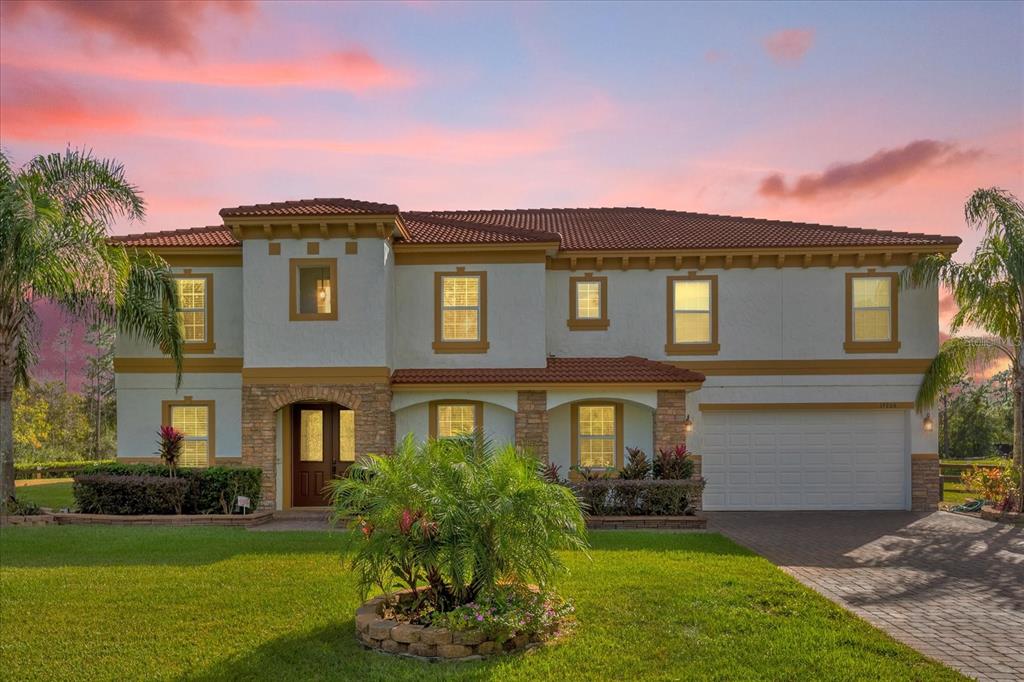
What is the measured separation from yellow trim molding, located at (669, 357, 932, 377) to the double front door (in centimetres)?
838

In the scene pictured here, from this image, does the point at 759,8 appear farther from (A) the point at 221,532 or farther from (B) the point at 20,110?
(B) the point at 20,110

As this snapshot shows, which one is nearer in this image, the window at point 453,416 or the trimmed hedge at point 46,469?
the window at point 453,416

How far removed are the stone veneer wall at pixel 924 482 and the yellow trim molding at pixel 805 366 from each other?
7.21 feet

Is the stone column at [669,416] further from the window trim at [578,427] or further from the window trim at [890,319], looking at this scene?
the window trim at [890,319]

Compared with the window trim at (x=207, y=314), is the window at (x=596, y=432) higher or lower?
lower

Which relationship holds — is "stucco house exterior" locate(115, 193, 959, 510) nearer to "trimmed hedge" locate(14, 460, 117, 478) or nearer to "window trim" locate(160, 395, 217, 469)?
"window trim" locate(160, 395, 217, 469)

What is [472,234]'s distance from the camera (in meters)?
18.8

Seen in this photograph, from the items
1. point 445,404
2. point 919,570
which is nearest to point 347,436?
point 445,404

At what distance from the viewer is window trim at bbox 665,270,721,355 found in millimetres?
19281

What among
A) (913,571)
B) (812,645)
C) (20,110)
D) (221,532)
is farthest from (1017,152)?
(20,110)

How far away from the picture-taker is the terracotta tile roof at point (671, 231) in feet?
62.6

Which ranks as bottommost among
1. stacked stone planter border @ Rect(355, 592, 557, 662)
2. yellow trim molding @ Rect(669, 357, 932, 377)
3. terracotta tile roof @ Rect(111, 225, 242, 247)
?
stacked stone planter border @ Rect(355, 592, 557, 662)

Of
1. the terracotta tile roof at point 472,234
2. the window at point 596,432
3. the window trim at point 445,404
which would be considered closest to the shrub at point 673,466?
the window at point 596,432

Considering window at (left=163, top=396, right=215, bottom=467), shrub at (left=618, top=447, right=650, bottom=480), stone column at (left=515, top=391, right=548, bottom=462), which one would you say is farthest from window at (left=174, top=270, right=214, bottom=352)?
shrub at (left=618, top=447, right=650, bottom=480)
